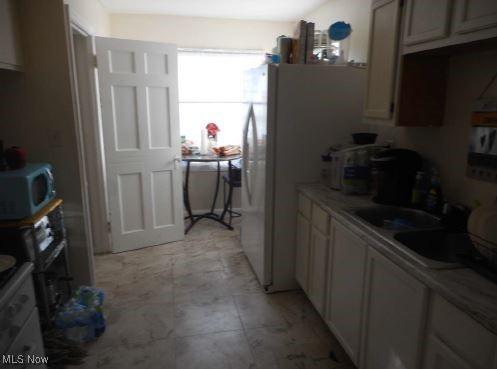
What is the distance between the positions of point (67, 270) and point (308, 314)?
165cm

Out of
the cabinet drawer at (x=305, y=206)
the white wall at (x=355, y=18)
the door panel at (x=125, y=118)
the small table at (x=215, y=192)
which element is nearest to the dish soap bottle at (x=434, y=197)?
the cabinet drawer at (x=305, y=206)

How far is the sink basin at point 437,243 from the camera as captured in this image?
5.10 ft

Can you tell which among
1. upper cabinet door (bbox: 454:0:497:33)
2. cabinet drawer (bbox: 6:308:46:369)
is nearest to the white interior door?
cabinet drawer (bbox: 6:308:46:369)

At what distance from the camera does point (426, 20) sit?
153 cm

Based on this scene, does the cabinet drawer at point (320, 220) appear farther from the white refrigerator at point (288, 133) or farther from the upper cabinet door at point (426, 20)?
the upper cabinet door at point (426, 20)

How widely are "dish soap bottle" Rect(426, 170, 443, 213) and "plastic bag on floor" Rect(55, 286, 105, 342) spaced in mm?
2046

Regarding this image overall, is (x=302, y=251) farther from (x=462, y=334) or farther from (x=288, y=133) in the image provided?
(x=462, y=334)

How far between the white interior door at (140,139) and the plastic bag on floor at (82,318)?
1142 mm

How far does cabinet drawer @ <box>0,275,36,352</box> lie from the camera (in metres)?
1.15

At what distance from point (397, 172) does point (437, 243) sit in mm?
482

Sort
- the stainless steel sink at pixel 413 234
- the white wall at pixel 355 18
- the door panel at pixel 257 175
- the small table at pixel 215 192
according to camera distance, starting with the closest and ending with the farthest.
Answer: the stainless steel sink at pixel 413 234
the door panel at pixel 257 175
the white wall at pixel 355 18
the small table at pixel 215 192

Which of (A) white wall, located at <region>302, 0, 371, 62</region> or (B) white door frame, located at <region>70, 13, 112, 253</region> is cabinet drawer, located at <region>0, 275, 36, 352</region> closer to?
(B) white door frame, located at <region>70, 13, 112, 253</region>

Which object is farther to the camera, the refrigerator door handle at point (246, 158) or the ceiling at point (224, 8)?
the ceiling at point (224, 8)

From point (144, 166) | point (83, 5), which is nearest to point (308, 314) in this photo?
point (144, 166)
